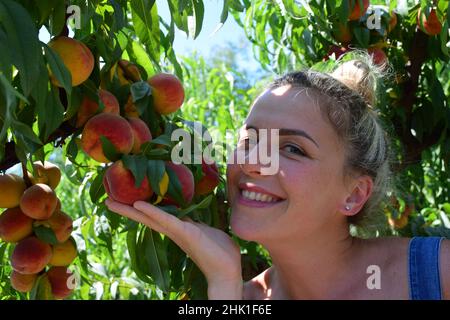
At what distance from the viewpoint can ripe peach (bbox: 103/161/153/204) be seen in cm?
90

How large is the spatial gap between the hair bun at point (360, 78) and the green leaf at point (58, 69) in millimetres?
576

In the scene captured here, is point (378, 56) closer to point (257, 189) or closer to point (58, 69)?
point (257, 189)

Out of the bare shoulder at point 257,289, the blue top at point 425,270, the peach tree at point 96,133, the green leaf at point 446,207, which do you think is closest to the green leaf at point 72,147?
the peach tree at point 96,133

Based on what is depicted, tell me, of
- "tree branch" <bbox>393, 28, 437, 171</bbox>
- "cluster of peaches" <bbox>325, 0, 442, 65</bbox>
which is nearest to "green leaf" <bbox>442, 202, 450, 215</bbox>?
"tree branch" <bbox>393, 28, 437, 171</bbox>

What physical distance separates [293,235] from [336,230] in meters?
0.12

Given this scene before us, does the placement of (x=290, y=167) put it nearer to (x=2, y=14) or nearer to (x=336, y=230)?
(x=336, y=230)

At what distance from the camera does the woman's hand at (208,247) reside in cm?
94

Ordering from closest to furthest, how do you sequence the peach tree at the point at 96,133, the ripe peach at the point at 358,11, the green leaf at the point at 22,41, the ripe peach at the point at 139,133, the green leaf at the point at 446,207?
the green leaf at the point at 22,41
the peach tree at the point at 96,133
the ripe peach at the point at 139,133
the ripe peach at the point at 358,11
the green leaf at the point at 446,207

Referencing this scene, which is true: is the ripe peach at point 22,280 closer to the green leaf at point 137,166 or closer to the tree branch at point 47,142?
the tree branch at point 47,142

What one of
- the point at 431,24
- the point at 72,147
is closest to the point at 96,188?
the point at 72,147

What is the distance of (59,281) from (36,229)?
11cm

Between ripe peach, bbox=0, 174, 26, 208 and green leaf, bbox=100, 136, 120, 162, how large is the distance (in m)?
0.21

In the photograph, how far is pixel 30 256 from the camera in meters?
1.04
